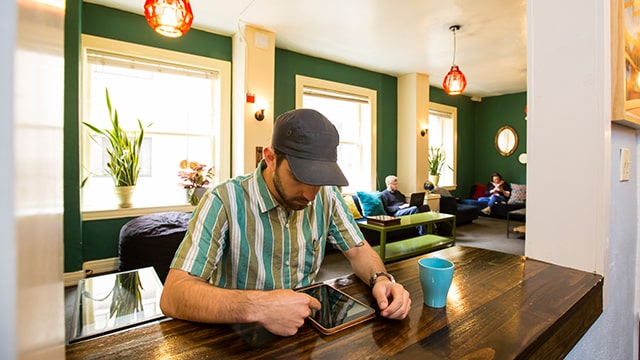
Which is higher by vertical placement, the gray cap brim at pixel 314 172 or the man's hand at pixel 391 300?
the gray cap brim at pixel 314 172

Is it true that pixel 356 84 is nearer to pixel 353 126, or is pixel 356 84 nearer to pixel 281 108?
pixel 353 126

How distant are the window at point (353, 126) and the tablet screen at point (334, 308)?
470 cm

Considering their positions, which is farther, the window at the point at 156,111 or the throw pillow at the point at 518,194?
the throw pillow at the point at 518,194

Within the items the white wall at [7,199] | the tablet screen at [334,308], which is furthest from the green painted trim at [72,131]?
the white wall at [7,199]

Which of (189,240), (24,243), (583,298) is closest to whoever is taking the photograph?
(24,243)

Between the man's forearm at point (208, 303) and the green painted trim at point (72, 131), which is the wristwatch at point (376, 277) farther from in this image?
the green painted trim at point (72, 131)

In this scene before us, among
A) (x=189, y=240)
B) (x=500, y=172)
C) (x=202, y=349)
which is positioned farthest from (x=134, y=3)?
(x=500, y=172)

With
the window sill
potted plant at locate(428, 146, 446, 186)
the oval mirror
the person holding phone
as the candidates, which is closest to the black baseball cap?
the window sill

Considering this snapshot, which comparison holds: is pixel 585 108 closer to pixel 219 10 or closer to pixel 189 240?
pixel 189 240

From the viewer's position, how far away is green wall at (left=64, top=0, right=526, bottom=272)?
3059 mm

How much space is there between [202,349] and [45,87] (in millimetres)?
546

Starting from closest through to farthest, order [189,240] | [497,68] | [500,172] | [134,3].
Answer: [189,240], [134,3], [497,68], [500,172]

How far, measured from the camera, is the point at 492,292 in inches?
33.8

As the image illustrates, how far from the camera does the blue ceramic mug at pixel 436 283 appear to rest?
76cm
